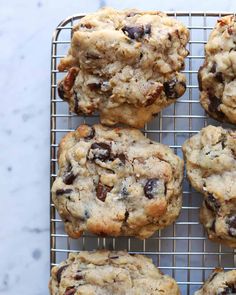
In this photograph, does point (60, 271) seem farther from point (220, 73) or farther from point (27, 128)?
point (220, 73)

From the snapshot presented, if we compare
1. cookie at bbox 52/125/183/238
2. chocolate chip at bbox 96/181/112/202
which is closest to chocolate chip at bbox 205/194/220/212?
cookie at bbox 52/125/183/238

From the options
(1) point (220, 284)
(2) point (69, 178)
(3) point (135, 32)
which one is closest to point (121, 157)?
(2) point (69, 178)

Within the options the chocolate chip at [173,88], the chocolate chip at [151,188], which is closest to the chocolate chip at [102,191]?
the chocolate chip at [151,188]

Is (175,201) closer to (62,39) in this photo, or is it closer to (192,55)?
(192,55)

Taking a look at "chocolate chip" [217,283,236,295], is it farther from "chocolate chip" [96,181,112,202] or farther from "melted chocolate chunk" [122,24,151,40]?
"melted chocolate chunk" [122,24,151,40]

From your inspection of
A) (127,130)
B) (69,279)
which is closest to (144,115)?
(127,130)

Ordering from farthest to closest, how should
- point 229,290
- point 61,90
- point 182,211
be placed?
point 182,211, point 61,90, point 229,290
